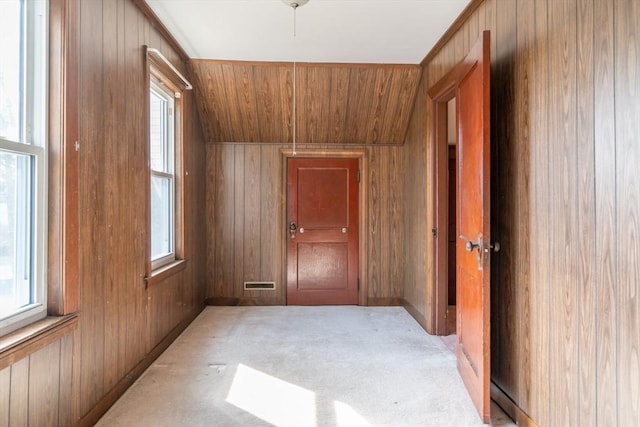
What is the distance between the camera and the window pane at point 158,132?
9.66 ft

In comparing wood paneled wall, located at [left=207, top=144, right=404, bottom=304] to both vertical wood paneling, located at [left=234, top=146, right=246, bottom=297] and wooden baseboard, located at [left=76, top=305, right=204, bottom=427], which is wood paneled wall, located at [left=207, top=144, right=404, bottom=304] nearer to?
vertical wood paneling, located at [left=234, top=146, right=246, bottom=297]

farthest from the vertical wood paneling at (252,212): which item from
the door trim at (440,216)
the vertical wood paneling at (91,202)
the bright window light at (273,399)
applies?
the vertical wood paneling at (91,202)

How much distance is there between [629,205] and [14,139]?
7.70ft

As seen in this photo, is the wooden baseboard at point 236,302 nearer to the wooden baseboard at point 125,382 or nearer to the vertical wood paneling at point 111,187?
the wooden baseboard at point 125,382

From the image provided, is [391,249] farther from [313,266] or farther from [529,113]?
[529,113]

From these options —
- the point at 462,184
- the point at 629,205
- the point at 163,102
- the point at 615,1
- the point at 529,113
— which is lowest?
the point at 629,205

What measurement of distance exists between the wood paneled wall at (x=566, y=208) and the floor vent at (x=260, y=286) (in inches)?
102

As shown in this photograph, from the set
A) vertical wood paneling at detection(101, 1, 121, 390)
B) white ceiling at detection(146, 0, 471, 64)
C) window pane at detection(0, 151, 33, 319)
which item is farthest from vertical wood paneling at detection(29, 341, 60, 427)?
white ceiling at detection(146, 0, 471, 64)

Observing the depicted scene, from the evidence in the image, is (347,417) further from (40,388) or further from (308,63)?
(308,63)

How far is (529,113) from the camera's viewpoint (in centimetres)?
184

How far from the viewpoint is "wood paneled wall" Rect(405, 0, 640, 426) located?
50.2 inches

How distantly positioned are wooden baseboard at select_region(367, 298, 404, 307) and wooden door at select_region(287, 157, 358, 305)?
0.17 meters

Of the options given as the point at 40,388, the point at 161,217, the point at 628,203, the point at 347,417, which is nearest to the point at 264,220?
the point at 161,217

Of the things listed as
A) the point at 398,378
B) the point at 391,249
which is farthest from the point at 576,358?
the point at 391,249
